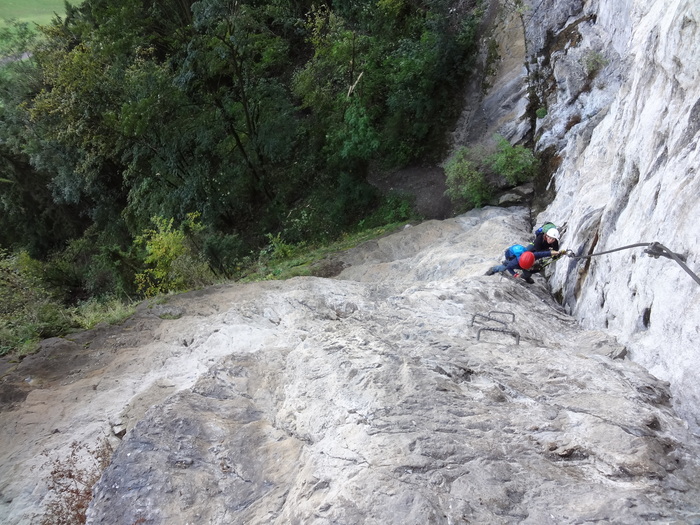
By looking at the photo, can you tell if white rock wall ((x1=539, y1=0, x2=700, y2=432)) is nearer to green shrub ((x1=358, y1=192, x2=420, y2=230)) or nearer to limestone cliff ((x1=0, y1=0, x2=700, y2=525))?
limestone cliff ((x1=0, y1=0, x2=700, y2=525))

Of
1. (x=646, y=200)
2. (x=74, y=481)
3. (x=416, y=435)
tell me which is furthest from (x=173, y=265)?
(x=646, y=200)

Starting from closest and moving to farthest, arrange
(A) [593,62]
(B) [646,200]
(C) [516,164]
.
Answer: (B) [646,200], (A) [593,62], (C) [516,164]

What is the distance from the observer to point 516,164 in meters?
12.9

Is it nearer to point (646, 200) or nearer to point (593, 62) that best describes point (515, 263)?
point (646, 200)

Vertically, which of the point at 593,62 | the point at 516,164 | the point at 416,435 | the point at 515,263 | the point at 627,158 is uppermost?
the point at 593,62

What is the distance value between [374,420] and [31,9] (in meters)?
39.2

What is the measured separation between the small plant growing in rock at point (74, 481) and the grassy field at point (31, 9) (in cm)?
3241

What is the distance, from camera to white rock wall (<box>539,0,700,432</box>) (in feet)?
15.3

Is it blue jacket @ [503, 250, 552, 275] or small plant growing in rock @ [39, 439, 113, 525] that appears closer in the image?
small plant growing in rock @ [39, 439, 113, 525]

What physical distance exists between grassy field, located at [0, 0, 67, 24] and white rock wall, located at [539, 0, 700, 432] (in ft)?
107

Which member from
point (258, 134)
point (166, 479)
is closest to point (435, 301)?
point (166, 479)

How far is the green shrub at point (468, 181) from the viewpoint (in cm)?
1359

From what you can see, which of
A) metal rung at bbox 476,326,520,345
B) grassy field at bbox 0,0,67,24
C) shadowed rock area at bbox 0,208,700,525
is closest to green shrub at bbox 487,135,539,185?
shadowed rock area at bbox 0,208,700,525

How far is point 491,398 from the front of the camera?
4.69 metres
